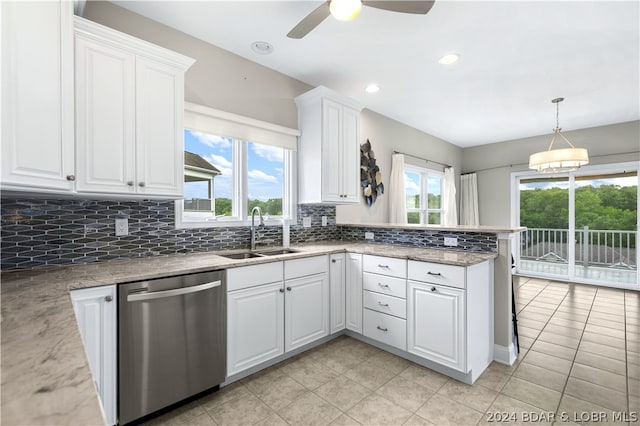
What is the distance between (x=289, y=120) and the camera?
3256mm

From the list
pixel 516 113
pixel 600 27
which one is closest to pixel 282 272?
pixel 600 27

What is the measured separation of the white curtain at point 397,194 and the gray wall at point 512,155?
9.46ft

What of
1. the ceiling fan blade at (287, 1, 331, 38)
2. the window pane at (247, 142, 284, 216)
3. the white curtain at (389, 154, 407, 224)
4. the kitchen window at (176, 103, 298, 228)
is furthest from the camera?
the white curtain at (389, 154, 407, 224)

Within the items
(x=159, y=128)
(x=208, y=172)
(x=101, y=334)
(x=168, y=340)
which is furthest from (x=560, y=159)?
(x=101, y=334)

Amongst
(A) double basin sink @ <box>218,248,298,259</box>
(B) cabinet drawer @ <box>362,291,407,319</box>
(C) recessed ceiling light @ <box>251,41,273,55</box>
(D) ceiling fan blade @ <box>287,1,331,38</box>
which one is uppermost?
(C) recessed ceiling light @ <box>251,41,273,55</box>

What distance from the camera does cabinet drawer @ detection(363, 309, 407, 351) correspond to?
2.45m

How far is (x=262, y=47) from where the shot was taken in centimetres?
270

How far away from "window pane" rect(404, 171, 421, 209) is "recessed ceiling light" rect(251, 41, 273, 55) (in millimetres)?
3219

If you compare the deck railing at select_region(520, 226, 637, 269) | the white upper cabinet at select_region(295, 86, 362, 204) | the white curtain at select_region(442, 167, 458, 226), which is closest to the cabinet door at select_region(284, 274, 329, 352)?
the white upper cabinet at select_region(295, 86, 362, 204)

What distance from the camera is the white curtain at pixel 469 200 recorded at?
6387 millimetres

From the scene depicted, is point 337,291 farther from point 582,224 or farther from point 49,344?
point 582,224

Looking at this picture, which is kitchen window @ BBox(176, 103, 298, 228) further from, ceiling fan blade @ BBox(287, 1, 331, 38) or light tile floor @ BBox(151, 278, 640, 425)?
light tile floor @ BBox(151, 278, 640, 425)

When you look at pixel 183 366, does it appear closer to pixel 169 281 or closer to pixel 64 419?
pixel 169 281

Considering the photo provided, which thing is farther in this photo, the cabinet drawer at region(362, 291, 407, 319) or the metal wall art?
the metal wall art
